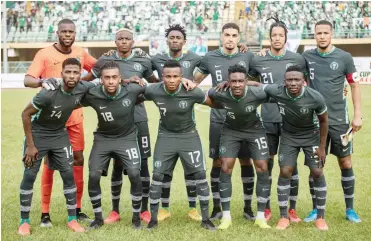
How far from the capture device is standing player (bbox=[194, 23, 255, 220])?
297 inches

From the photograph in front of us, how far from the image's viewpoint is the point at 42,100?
672 centimetres

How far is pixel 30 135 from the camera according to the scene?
6.80m

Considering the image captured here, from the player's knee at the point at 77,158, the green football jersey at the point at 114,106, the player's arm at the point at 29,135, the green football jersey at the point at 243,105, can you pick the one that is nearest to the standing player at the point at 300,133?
the green football jersey at the point at 243,105

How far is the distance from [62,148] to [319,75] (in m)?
3.50

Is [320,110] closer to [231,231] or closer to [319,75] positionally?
[319,75]

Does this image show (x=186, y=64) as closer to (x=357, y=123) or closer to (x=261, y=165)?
(x=261, y=165)

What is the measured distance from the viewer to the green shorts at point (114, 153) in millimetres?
7145

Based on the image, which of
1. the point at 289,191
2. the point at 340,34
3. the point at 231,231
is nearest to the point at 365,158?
the point at 289,191

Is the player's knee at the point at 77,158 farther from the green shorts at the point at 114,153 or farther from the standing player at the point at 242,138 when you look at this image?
the standing player at the point at 242,138

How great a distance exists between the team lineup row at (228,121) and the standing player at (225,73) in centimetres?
2

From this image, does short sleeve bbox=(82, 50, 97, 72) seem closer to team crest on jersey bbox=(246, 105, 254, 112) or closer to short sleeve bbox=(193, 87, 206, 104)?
short sleeve bbox=(193, 87, 206, 104)

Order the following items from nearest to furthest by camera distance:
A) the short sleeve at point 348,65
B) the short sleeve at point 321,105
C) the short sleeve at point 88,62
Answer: the short sleeve at point 321,105
the short sleeve at point 348,65
the short sleeve at point 88,62

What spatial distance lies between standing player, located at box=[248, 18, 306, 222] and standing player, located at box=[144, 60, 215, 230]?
97 centimetres

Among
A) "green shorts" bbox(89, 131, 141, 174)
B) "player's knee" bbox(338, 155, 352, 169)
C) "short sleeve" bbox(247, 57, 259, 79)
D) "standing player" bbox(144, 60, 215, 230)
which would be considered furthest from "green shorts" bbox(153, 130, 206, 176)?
"player's knee" bbox(338, 155, 352, 169)
